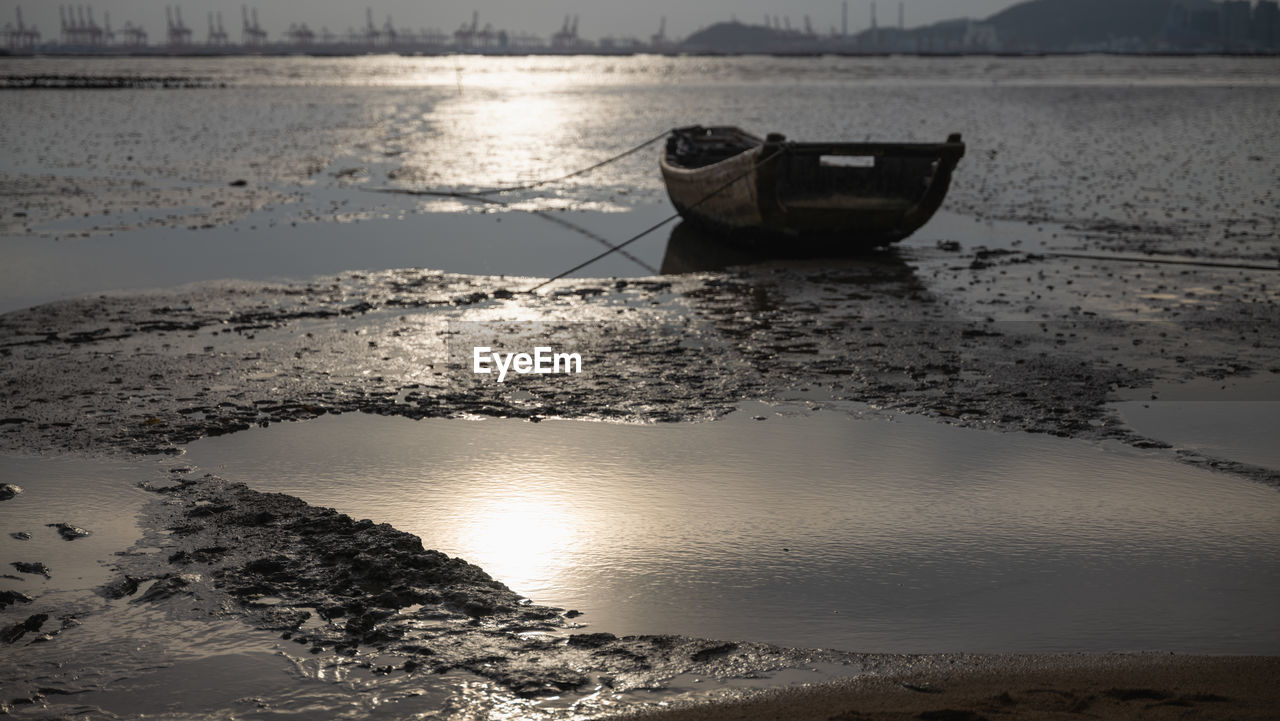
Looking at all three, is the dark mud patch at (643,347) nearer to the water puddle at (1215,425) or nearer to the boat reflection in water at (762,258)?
the water puddle at (1215,425)

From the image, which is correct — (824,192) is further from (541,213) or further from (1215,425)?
(1215,425)

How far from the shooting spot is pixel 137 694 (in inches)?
179

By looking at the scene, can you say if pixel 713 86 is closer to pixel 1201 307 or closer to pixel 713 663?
pixel 1201 307

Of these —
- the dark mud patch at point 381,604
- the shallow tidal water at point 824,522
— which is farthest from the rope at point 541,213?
the dark mud patch at point 381,604

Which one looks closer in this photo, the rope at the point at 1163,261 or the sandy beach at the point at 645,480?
the sandy beach at the point at 645,480

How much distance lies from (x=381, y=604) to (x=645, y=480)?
2.36 meters

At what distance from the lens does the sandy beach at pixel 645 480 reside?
15.5 ft

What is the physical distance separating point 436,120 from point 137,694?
5061 centimetres

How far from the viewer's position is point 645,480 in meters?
7.24

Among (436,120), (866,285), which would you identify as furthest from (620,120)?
(866,285)

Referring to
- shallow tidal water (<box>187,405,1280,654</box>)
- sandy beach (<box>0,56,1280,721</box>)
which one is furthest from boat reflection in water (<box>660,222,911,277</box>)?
shallow tidal water (<box>187,405,1280,654</box>)

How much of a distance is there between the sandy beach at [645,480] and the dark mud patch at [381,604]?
2 centimetres

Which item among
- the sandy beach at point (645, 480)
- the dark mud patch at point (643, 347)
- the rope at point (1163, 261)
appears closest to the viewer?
the sandy beach at point (645, 480)

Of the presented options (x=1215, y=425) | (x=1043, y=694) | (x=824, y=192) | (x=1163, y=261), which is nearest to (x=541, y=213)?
(x=824, y=192)
